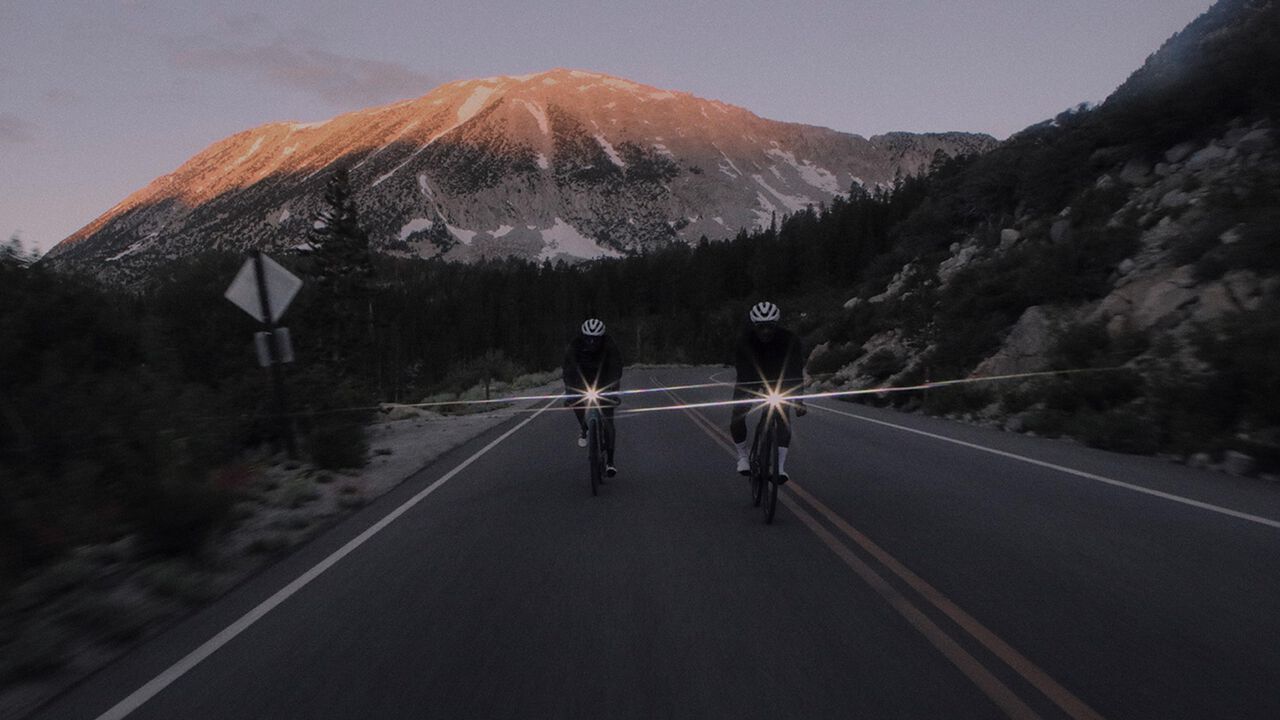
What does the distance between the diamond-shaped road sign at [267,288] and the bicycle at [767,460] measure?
313 inches

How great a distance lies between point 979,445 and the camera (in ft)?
44.9

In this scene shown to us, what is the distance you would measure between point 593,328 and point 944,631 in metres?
6.24

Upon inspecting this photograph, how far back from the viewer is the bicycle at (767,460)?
318 inches

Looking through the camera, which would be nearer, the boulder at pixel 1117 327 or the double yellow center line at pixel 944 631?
the double yellow center line at pixel 944 631

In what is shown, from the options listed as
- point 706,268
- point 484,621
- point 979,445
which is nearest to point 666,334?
point 706,268

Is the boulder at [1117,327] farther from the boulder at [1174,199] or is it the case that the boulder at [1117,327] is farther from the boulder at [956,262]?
the boulder at [956,262]

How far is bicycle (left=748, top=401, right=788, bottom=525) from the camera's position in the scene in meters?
8.09

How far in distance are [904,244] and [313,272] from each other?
32672 mm

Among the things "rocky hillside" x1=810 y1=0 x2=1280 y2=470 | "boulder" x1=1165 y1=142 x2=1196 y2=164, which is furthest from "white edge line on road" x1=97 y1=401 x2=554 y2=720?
"boulder" x1=1165 y1=142 x2=1196 y2=164

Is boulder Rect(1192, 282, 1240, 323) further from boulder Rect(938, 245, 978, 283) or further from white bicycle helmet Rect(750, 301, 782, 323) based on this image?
boulder Rect(938, 245, 978, 283)

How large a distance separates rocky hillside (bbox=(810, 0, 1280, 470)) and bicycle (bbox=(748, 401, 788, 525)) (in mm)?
6319

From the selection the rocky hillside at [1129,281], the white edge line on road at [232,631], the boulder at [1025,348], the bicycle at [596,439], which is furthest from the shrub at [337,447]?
the boulder at [1025,348]

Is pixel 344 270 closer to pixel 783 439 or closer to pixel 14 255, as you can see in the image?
pixel 14 255

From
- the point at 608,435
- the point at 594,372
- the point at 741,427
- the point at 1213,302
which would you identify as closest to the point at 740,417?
the point at 741,427
